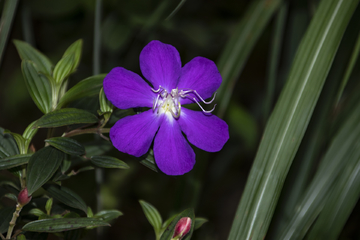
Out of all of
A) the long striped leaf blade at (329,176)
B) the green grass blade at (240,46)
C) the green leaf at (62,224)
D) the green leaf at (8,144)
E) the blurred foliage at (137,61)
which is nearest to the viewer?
the green leaf at (62,224)

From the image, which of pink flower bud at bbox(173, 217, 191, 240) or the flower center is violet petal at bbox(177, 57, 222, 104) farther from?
pink flower bud at bbox(173, 217, 191, 240)

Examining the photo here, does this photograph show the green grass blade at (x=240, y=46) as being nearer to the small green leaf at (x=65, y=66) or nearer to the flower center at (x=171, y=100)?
the flower center at (x=171, y=100)

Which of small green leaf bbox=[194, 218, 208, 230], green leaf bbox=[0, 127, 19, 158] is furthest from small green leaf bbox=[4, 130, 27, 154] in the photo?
small green leaf bbox=[194, 218, 208, 230]

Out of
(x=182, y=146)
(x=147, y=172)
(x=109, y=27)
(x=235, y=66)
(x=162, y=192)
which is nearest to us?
(x=182, y=146)

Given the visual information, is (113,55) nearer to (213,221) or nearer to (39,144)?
(39,144)

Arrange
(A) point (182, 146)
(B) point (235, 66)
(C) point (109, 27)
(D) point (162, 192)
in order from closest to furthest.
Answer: (A) point (182, 146), (B) point (235, 66), (C) point (109, 27), (D) point (162, 192)

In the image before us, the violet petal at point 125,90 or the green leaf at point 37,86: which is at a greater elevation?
the violet petal at point 125,90

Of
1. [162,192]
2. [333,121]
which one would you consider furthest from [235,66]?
[162,192]

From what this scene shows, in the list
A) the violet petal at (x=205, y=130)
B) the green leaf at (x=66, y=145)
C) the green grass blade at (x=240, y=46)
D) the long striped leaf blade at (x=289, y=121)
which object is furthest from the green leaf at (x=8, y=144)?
the green grass blade at (x=240, y=46)
